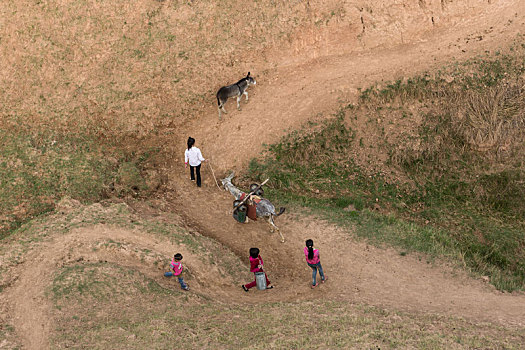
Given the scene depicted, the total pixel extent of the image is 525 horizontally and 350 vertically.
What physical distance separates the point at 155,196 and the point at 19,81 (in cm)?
861

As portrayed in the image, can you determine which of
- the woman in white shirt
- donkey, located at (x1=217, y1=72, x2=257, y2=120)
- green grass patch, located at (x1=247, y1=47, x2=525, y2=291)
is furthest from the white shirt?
donkey, located at (x1=217, y1=72, x2=257, y2=120)

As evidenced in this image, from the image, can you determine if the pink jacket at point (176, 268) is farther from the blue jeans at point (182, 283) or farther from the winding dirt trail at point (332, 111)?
the winding dirt trail at point (332, 111)

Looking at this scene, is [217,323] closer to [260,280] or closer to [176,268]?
[176,268]

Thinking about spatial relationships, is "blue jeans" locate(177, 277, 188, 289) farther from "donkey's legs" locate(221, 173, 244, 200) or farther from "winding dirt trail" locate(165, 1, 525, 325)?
"donkey's legs" locate(221, 173, 244, 200)

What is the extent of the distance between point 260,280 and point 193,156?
5600 millimetres

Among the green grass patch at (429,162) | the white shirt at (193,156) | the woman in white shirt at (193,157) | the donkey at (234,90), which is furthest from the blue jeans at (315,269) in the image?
the donkey at (234,90)

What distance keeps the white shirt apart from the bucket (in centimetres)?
535

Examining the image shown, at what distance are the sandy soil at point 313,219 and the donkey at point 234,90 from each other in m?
0.68

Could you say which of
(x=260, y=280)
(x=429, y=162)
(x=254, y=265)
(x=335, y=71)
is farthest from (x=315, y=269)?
(x=335, y=71)

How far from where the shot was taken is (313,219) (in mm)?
15094

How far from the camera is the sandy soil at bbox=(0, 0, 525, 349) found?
11.3 m

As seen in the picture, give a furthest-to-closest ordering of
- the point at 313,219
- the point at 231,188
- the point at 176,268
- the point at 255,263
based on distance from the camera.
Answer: the point at 231,188
the point at 313,219
the point at 255,263
the point at 176,268

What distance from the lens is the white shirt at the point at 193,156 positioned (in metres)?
15.2

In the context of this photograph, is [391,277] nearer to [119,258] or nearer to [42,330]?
[119,258]
